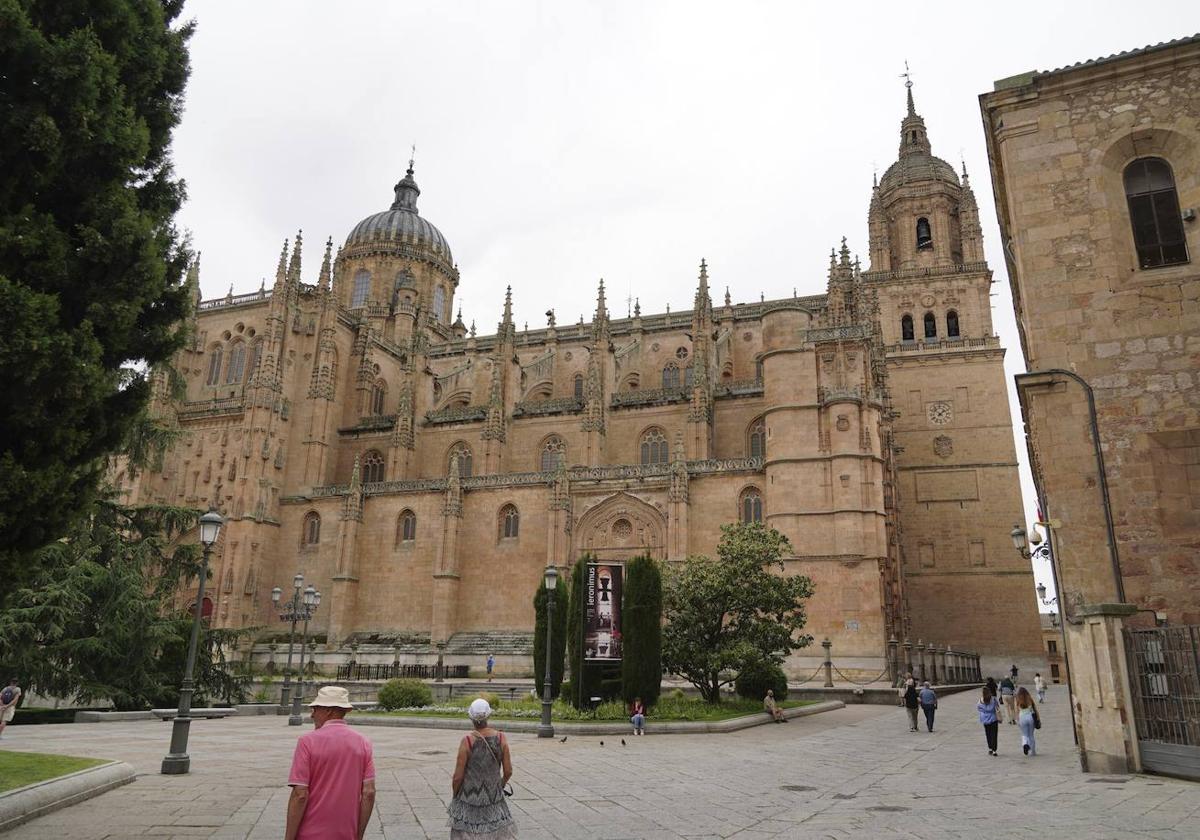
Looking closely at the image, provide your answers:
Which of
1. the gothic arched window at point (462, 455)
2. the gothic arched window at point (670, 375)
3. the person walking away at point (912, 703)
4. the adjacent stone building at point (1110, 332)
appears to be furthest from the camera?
the gothic arched window at point (670, 375)

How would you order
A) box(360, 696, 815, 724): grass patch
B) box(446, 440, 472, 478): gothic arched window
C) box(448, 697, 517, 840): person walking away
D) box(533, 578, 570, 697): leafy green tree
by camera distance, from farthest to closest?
box(446, 440, 472, 478): gothic arched window
box(533, 578, 570, 697): leafy green tree
box(360, 696, 815, 724): grass patch
box(448, 697, 517, 840): person walking away

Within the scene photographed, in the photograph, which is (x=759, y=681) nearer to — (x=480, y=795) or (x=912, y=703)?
(x=912, y=703)

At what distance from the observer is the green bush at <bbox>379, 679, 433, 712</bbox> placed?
22.9 metres

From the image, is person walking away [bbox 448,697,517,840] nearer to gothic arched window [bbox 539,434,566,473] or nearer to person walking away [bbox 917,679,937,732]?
person walking away [bbox 917,679,937,732]

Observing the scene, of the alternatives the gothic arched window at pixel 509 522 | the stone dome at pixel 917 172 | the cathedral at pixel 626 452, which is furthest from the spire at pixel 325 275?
A: the stone dome at pixel 917 172

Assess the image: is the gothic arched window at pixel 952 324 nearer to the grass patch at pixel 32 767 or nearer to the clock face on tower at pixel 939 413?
the clock face on tower at pixel 939 413

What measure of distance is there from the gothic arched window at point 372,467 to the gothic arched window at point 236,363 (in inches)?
345

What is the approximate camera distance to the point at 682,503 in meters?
34.9

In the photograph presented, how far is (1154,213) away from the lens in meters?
14.6

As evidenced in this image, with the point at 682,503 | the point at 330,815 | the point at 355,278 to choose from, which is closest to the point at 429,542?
the point at 682,503

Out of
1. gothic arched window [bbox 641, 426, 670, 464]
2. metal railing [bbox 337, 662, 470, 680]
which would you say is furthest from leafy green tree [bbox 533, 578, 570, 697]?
gothic arched window [bbox 641, 426, 670, 464]

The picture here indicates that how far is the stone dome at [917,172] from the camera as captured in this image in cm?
4928

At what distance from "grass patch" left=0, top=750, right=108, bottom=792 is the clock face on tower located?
41877 mm

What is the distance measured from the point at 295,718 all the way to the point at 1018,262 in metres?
18.9
